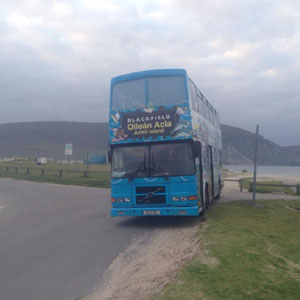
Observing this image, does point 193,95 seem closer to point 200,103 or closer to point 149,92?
point 200,103

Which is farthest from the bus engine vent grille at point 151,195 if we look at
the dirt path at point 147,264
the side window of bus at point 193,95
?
the side window of bus at point 193,95

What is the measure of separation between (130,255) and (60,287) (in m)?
2.25

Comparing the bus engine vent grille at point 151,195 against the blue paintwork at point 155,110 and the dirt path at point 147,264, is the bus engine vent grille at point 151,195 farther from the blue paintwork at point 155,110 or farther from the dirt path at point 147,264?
the blue paintwork at point 155,110

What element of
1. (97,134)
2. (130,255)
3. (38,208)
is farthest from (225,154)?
(130,255)

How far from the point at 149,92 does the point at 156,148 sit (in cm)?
177

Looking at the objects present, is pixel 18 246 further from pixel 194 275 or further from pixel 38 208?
pixel 38 208

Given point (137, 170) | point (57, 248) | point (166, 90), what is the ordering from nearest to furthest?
point (57, 248), point (137, 170), point (166, 90)

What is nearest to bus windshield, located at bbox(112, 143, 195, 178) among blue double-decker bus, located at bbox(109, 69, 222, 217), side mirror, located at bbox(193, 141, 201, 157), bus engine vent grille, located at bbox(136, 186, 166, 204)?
blue double-decker bus, located at bbox(109, 69, 222, 217)

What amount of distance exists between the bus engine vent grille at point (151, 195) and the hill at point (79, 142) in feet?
307

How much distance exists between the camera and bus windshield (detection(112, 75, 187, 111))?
11297mm

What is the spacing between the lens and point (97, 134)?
120312 mm

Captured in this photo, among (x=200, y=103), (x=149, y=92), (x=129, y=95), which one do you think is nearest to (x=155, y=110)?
(x=149, y=92)

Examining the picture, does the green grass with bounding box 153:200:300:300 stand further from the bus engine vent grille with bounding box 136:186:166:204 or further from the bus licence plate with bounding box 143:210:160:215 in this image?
the bus engine vent grille with bounding box 136:186:166:204

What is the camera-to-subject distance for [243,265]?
244 inches
